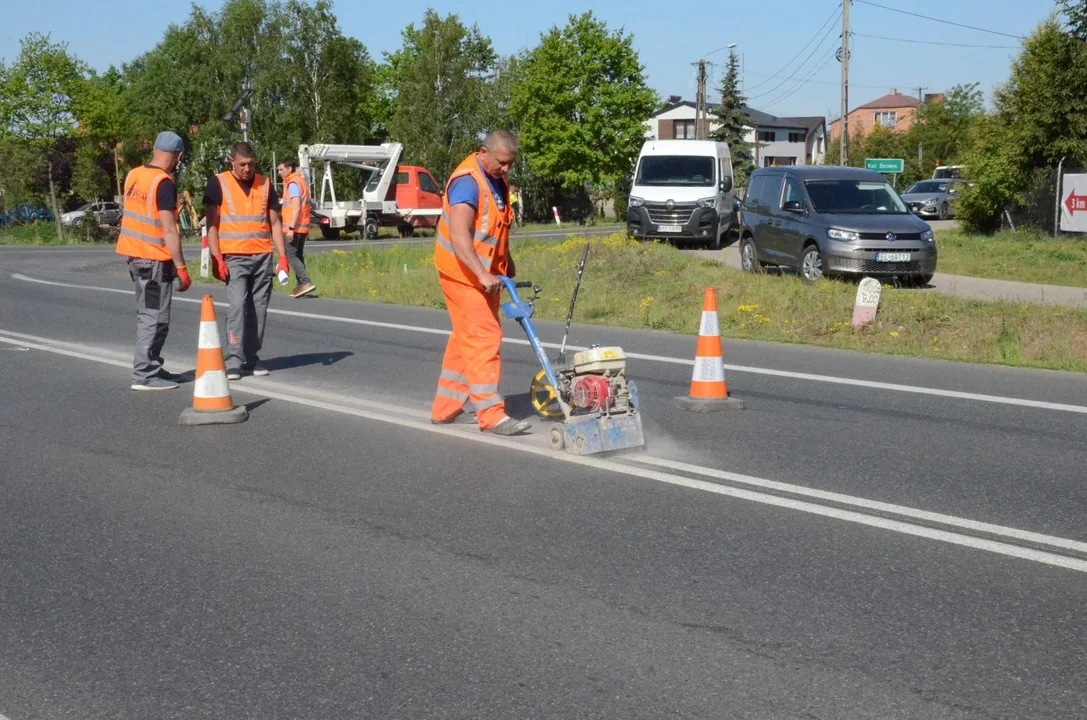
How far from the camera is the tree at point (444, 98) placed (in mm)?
64250

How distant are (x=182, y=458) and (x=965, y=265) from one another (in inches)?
723

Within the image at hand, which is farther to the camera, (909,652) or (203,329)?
(203,329)

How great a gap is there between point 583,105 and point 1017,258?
137 ft

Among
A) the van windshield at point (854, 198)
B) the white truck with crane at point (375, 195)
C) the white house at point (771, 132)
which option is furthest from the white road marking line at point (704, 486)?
the white house at point (771, 132)

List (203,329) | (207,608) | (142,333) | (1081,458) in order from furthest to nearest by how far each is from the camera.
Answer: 1. (142,333)
2. (203,329)
3. (1081,458)
4. (207,608)

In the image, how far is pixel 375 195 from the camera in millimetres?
40594

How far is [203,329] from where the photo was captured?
852 centimetres

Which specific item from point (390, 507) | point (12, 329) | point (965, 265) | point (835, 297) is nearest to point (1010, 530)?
point (390, 507)

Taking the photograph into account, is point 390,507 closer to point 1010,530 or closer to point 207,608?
point 207,608

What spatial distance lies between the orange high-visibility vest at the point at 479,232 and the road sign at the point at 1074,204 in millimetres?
21938

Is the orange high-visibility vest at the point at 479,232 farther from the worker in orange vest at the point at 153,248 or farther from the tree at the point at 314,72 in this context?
the tree at the point at 314,72

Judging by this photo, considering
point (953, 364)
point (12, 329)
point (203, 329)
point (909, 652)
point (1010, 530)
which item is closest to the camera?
point (909, 652)

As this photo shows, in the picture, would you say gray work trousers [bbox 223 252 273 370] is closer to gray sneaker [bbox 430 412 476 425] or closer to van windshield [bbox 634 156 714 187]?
gray sneaker [bbox 430 412 476 425]

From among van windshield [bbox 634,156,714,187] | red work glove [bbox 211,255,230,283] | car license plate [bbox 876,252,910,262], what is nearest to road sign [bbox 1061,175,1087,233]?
van windshield [bbox 634,156,714,187]
